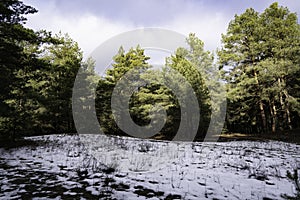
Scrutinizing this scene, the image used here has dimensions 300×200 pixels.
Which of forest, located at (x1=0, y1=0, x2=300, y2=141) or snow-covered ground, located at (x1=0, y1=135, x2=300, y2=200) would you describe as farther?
forest, located at (x1=0, y1=0, x2=300, y2=141)

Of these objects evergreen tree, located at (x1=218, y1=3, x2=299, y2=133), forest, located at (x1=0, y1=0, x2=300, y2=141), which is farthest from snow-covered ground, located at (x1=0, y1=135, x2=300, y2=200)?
evergreen tree, located at (x1=218, y1=3, x2=299, y2=133)

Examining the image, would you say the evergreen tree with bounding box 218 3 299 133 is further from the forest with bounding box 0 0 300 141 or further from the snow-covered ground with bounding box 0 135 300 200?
the snow-covered ground with bounding box 0 135 300 200

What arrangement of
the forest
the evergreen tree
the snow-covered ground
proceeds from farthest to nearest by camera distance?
1. the evergreen tree
2. the forest
3. the snow-covered ground

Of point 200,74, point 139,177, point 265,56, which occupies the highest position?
point 265,56

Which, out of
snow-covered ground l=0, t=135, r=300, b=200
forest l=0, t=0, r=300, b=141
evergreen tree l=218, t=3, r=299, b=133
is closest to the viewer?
snow-covered ground l=0, t=135, r=300, b=200

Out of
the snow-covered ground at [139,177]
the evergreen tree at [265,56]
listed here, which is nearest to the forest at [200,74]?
the evergreen tree at [265,56]

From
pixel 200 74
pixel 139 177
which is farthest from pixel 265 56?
pixel 139 177

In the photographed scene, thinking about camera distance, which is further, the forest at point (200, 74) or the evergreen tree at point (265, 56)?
the evergreen tree at point (265, 56)

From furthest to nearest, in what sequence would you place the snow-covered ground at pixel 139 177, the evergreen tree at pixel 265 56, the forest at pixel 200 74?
the evergreen tree at pixel 265 56, the forest at pixel 200 74, the snow-covered ground at pixel 139 177

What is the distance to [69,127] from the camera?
1855 centimetres

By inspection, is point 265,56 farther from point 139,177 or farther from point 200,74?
point 139,177

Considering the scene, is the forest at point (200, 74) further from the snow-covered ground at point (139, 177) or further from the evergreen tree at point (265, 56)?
the snow-covered ground at point (139, 177)

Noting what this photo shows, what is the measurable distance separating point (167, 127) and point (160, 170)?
13174 millimetres

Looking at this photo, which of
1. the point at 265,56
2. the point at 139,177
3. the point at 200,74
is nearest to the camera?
the point at 139,177
